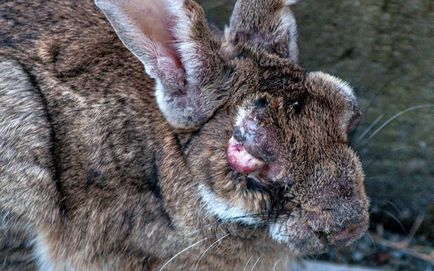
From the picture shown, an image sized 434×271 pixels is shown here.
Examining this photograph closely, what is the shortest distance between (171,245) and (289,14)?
3.78 feet

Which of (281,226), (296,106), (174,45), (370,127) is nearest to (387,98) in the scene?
(370,127)

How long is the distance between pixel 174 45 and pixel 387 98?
1632mm

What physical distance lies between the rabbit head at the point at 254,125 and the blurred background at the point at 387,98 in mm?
978

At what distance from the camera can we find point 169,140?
4121 millimetres

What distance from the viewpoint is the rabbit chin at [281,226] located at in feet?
12.3

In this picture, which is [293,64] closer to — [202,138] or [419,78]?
[202,138]

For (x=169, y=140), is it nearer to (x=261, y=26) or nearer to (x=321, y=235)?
(x=261, y=26)

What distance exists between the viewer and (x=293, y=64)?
3973 mm

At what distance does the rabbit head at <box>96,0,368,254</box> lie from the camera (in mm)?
3691

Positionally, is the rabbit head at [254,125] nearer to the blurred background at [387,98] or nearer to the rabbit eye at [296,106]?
the rabbit eye at [296,106]

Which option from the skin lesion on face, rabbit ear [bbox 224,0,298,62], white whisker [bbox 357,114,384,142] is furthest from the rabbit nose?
white whisker [bbox 357,114,384,142]

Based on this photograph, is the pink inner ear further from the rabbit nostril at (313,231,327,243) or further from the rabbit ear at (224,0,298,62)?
the rabbit nostril at (313,231,327,243)

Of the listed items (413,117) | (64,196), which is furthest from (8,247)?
(413,117)

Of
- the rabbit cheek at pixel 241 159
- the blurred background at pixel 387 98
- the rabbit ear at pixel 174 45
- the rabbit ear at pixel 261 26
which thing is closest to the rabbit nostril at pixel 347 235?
the rabbit cheek at pixel 241 159
